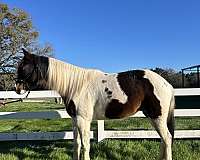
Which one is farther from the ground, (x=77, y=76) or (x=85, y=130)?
(x=77, y=76)

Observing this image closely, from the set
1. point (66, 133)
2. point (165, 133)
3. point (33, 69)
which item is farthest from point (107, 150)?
point (33, 69)

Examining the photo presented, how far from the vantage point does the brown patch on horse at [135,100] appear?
6027mm

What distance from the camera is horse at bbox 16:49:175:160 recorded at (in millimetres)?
6004

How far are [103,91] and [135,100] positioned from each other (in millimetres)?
561

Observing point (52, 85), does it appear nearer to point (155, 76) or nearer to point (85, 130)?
point (85, 130)

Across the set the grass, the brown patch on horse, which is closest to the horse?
the brown patch on horse

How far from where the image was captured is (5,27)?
136 feet

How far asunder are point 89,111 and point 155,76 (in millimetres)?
1325

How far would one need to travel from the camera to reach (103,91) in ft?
19.8

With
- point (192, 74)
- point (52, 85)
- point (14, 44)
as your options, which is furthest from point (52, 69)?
point (14, 44)

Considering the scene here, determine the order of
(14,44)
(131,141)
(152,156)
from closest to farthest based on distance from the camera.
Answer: (152,156), (131,141), (14,44)

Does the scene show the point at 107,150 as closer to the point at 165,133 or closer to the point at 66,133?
the point at 66,133

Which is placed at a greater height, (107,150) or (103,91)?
(103,91)

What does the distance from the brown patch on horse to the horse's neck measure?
61cm
